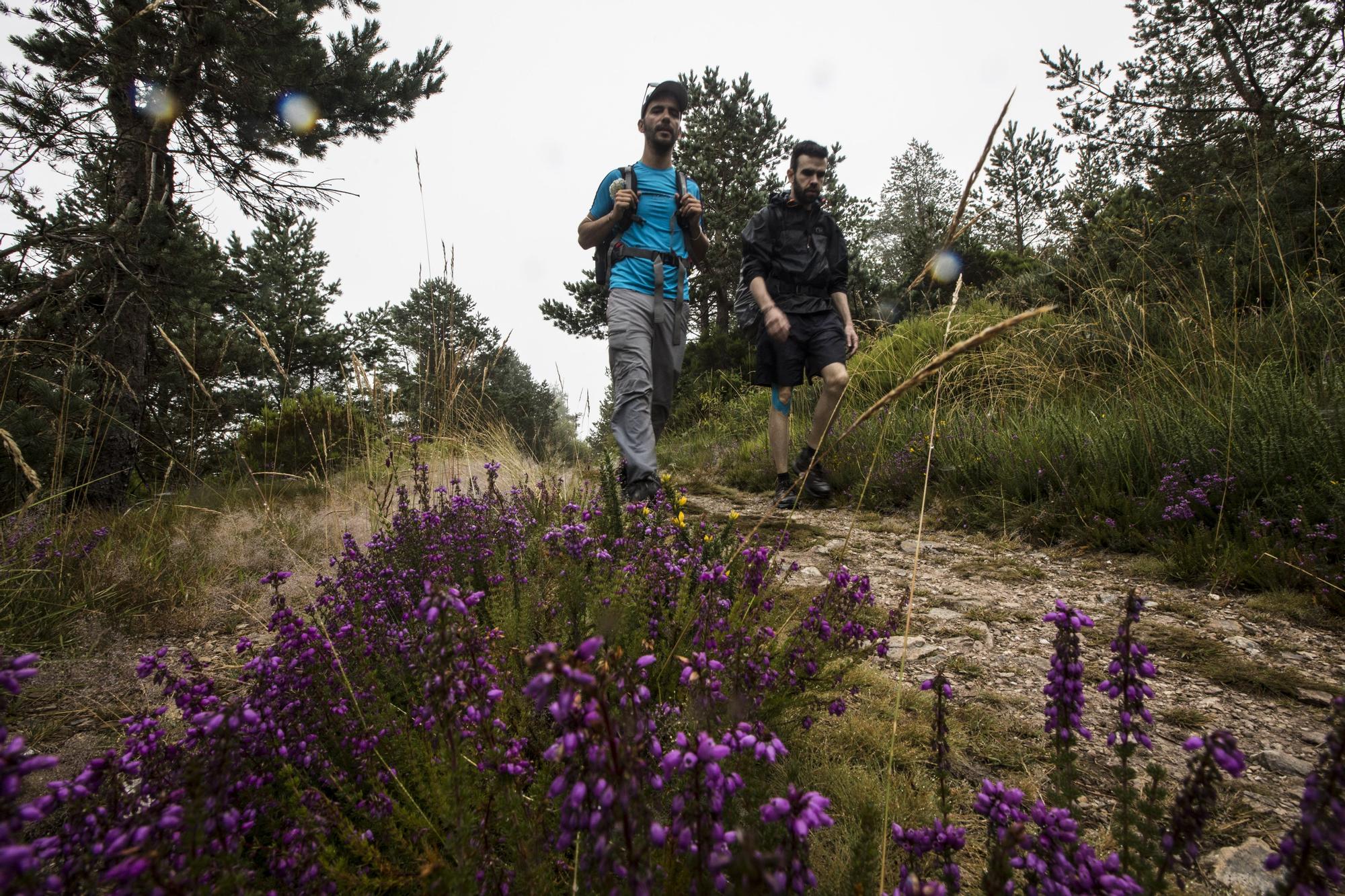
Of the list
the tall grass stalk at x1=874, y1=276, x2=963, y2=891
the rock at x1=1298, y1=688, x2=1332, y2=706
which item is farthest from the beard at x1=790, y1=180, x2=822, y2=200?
the rock at x1=1298, y1=688, x2=1332, y2=706

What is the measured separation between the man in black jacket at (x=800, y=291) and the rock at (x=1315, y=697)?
3.32 m

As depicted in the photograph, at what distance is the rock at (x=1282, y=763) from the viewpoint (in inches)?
57.2

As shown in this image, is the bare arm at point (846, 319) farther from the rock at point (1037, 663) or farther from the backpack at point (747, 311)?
the rock at point (1037, 663)

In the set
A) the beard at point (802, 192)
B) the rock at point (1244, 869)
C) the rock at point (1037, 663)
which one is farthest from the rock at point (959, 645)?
the beard at point (802, 192)

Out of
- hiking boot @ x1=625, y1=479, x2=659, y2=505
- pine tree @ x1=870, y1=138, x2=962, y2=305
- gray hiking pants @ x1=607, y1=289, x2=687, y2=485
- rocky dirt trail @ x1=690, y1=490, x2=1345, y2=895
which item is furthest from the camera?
pine tree @ x1=870, y1=138, x2=962, y2=305

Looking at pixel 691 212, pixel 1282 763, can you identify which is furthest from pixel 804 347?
pixel 1282 763

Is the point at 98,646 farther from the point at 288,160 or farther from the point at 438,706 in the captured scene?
the point at 288,160

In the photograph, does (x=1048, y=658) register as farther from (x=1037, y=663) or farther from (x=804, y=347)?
(x=804, y=347)

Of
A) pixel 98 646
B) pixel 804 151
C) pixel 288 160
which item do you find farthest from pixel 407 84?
pixel 98 646

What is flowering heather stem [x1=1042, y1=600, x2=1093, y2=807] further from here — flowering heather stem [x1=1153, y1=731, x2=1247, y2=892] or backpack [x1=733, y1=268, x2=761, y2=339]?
backpack [x1=733, y1=268, x2=761, y2=339]

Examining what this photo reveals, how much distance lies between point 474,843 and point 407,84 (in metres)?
10.7

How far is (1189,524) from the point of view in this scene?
3.09 m

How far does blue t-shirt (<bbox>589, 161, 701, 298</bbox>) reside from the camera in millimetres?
4254

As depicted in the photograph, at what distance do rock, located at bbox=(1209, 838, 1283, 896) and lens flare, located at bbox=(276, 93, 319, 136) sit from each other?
35.2 feet
